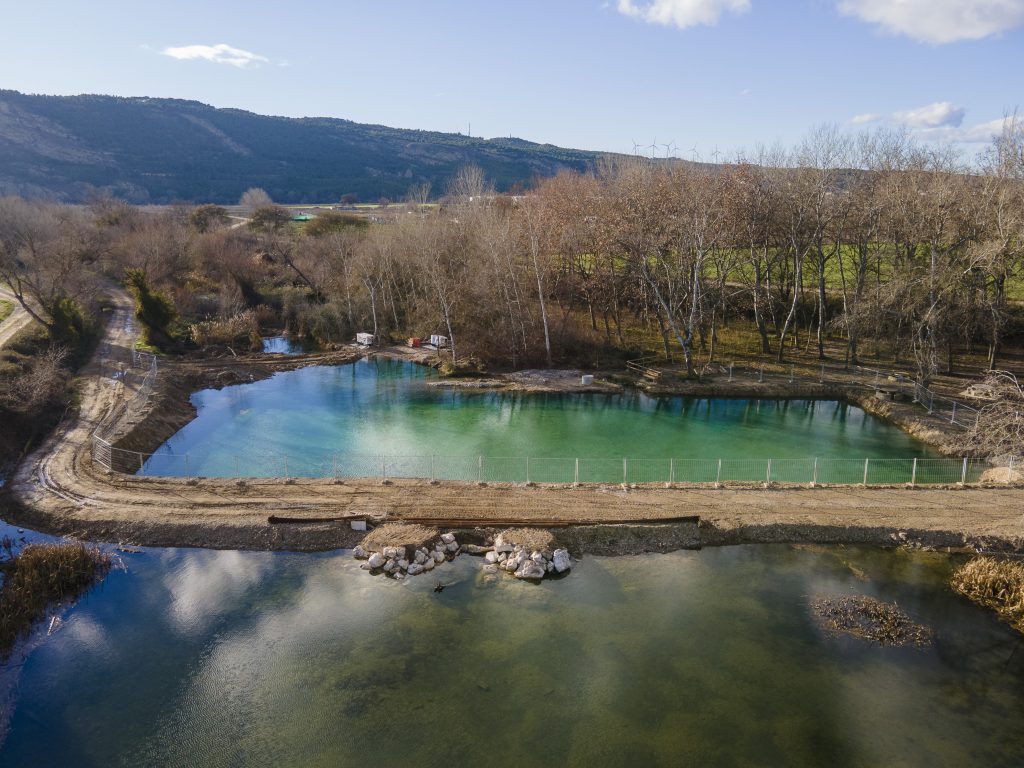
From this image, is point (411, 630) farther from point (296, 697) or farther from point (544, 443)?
point (544, 443)

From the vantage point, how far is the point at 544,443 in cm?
3153

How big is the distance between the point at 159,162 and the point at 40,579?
6801 inches

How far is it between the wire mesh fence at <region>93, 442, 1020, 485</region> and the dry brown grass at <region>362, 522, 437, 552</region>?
13.7ft

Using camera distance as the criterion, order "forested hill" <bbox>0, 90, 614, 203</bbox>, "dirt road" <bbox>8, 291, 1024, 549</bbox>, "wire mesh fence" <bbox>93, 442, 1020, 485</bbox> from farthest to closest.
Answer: "forested hill" <bbox>0, 90, 614, 203</bbox> < "wire mesh fence" <bbox>93, 442, 1020, 485</bbox> < "dirt road" <bbox>8, 291, 1024, 549</bbox>

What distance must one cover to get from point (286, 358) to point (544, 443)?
25.5 metres

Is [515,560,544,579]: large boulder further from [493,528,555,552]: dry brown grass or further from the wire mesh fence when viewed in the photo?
the wire mesh fence

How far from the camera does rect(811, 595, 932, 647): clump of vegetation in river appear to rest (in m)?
16.9

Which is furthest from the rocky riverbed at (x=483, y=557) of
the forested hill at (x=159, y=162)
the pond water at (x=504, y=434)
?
the forested hill at (x=159, y=162)

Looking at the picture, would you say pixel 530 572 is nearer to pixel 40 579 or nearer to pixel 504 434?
pixel 504 434

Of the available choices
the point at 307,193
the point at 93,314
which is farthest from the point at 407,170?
the point at 93,314

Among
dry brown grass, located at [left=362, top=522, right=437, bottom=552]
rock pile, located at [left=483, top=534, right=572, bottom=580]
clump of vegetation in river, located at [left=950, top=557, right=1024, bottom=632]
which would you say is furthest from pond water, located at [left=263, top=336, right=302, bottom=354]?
clump of vegetation in river, located at [left=950, top=557, right=1024, bottom=632]

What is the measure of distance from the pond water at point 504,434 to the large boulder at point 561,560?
646 cm

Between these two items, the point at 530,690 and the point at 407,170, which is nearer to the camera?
the point at 530,690

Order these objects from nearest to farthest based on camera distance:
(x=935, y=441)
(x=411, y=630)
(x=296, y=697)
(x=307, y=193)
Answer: (x=296, y=697) → (x=411, y=630) → (x=935, y=441) → (x=307, y=193)
